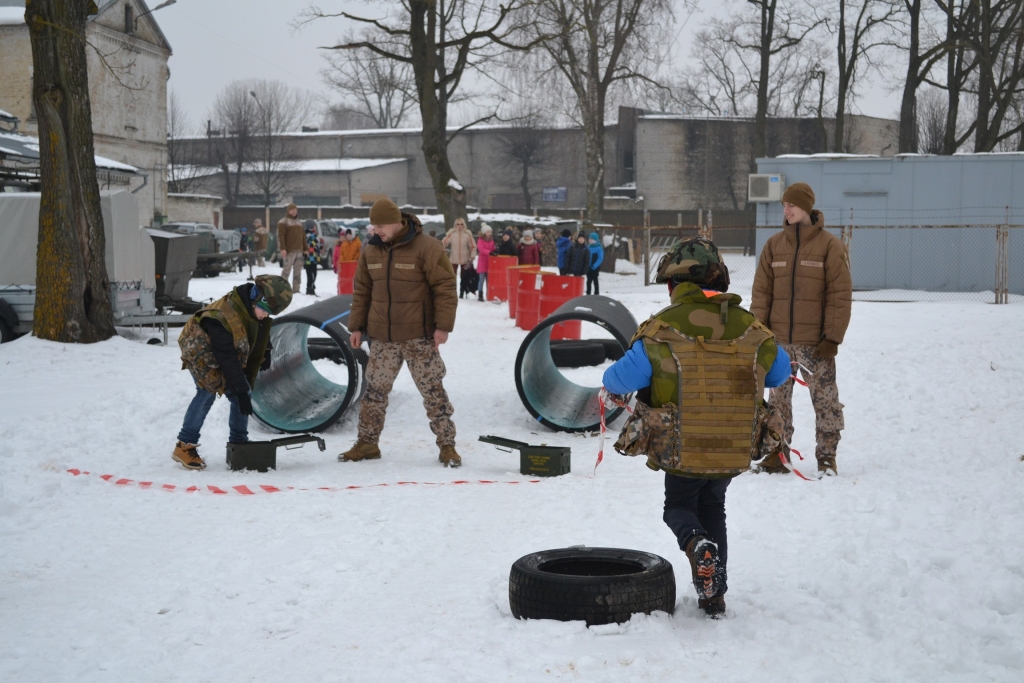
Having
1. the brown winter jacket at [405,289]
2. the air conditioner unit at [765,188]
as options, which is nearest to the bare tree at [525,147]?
the air conditioner unit at [765,188]

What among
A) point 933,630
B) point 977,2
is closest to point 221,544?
point 933,630

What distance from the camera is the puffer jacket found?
23.2m

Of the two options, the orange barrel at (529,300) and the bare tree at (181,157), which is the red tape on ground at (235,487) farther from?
the bare tree at (181,157)

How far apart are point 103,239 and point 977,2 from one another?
2581 centimetres

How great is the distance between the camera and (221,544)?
596cm

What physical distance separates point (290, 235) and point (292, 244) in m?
0.20

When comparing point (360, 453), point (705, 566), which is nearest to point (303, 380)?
point (360, 453)

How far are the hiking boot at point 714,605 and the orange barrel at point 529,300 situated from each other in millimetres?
11939

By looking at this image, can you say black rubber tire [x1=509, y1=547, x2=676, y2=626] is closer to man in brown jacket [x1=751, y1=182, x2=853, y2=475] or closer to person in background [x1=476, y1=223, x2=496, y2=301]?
man in brown jacket [x1=751, y1=182, x2=853, y2=475]

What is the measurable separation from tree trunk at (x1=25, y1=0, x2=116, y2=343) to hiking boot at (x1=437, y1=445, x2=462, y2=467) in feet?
22.6

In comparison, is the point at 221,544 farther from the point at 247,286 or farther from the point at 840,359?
the point at 840,359

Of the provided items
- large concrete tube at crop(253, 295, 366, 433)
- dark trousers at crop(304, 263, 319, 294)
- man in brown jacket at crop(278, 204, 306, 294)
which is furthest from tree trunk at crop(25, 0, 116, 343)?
dark trousers at crop(304, 263, 319, 294)

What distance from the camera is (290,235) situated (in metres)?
22.5

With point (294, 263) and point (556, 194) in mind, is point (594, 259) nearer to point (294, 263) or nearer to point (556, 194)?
point (294, 263)
